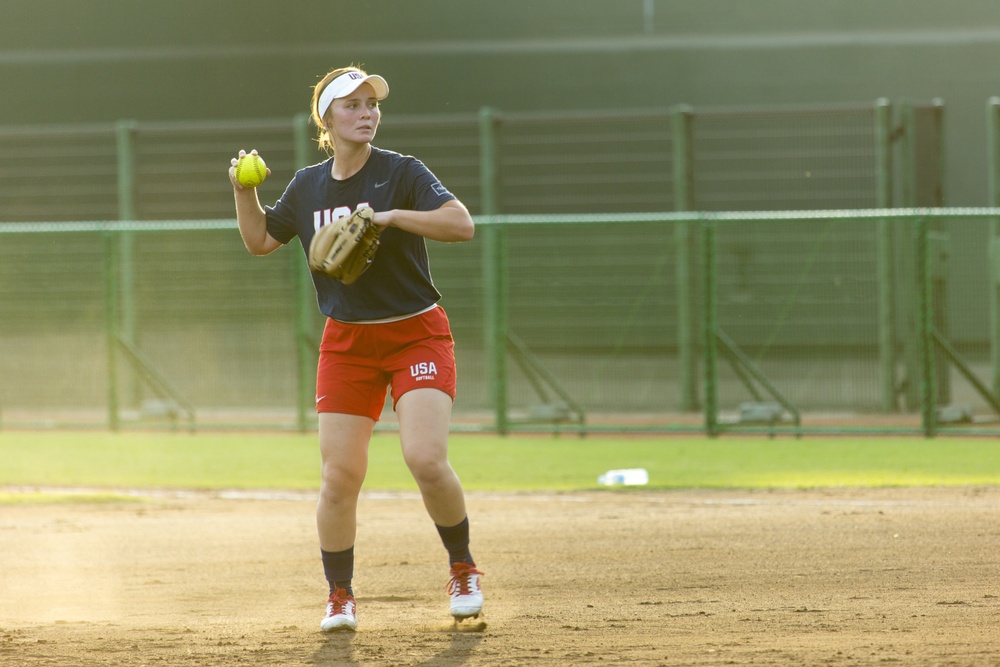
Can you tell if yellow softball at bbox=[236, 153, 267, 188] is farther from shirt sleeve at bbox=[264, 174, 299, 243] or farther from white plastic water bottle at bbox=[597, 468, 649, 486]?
white plastic water bottle at bbox=[597, 468, 649, 486]

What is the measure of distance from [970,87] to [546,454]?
12.0m

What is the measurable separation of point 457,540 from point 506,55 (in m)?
17.5

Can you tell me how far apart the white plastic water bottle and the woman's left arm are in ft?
17.7

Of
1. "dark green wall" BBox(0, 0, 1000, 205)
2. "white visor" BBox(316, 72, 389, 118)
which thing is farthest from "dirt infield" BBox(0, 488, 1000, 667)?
"dark green wall" BBox(0, 0, 1000, 205)

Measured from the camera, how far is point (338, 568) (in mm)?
5066

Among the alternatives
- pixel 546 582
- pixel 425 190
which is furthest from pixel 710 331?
pixel 425 190

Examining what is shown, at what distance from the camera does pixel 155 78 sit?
71.9ft

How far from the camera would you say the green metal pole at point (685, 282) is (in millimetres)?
A: 15172

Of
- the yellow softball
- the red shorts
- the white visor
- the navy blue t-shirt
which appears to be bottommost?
the red shorts

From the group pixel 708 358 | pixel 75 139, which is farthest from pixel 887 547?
pixel 75 139

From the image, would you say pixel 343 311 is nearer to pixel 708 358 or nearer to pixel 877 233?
pixel 708 358

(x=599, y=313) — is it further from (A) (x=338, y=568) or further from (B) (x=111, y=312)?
(A) (x=338, y=568)

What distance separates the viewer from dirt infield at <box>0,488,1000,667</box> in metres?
4.69

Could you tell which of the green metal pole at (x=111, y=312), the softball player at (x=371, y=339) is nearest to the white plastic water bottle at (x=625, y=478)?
the softball player at (x=371, y=339)
